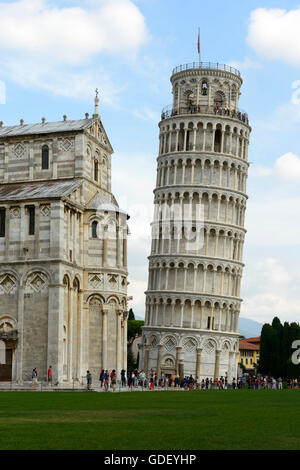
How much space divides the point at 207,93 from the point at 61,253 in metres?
49.1

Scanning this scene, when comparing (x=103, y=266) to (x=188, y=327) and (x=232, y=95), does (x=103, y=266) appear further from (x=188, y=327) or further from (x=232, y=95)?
(x=232, y=95)

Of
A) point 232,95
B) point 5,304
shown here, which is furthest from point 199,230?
point 5,304

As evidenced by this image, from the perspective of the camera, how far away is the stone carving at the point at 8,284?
5728 cm

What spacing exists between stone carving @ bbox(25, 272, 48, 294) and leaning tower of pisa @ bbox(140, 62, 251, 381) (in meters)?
39.1

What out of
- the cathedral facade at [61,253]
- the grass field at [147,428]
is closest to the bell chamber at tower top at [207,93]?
the cathedral facade at [61,253]

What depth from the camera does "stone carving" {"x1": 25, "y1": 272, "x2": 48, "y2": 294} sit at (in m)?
56.4

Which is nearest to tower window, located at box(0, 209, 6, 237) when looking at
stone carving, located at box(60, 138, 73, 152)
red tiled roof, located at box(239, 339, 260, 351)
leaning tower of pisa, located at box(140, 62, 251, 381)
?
stone carving, located at box(60, 138, 73, 152)

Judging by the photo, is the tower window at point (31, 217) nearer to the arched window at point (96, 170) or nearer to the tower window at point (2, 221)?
the tower window at point (2, 221)

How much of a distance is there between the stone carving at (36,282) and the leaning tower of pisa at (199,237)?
128 ft

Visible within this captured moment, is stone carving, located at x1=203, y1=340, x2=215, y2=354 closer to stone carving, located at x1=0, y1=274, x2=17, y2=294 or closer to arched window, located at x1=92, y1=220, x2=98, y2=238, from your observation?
arched window, located at x1=92, y1=220, x2=98, y2=238

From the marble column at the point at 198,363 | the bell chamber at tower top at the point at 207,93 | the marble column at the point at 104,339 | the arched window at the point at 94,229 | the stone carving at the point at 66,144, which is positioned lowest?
the marble column at the point at 198,363

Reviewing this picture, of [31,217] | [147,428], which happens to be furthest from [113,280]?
[147,428]

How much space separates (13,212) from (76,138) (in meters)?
8.62

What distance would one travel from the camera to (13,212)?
190 feet
